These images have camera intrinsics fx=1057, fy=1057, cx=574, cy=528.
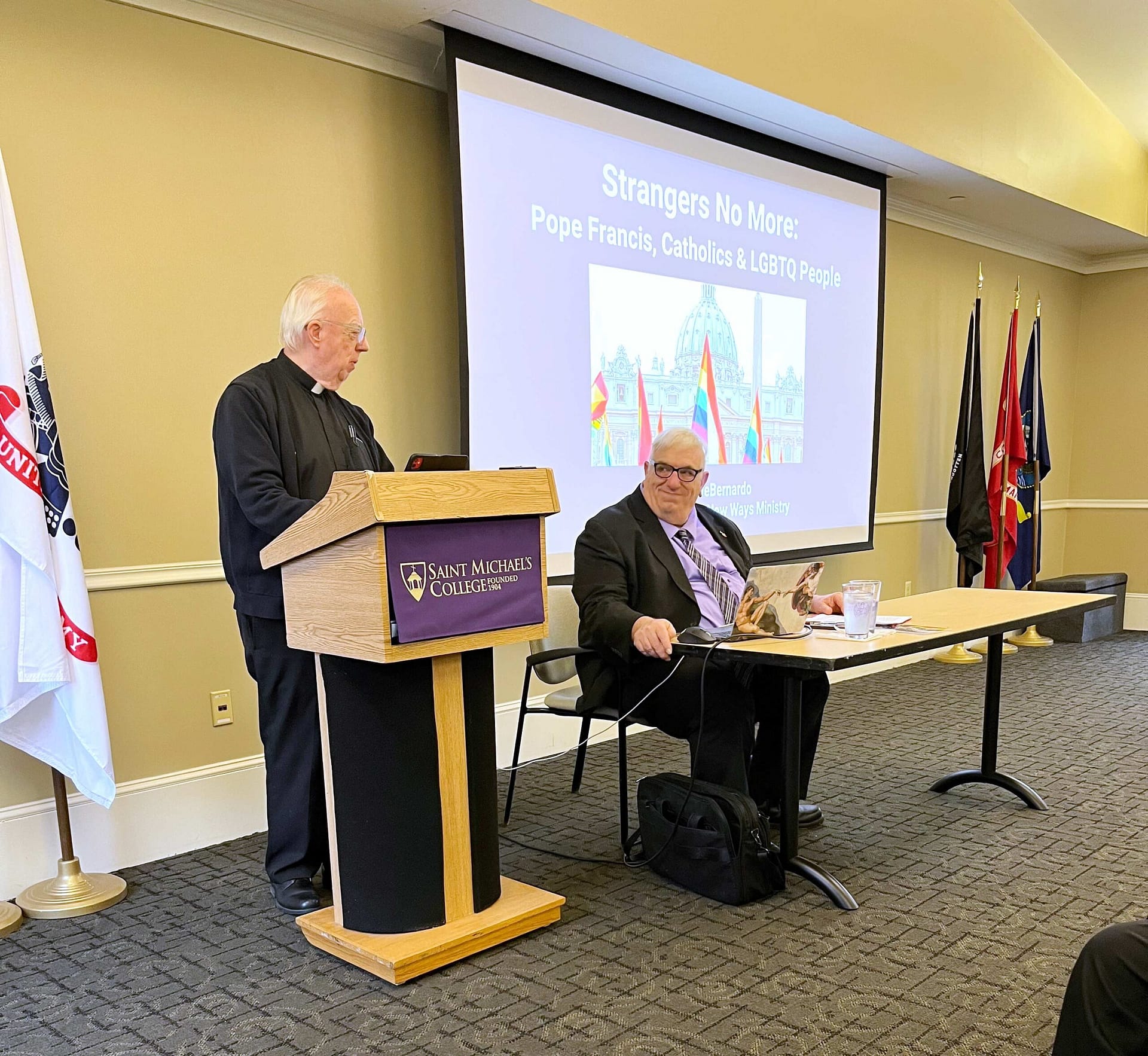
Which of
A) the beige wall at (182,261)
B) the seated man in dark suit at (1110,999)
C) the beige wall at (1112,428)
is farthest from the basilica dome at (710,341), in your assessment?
the beige wall at (1112,428)

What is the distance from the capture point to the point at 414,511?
2131mm

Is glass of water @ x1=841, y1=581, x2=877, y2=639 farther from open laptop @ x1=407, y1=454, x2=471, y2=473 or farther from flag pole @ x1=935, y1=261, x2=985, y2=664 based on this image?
flag pole @ x1=935, y1=261, x2=985, y2=664

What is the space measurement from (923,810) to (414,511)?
2190mm

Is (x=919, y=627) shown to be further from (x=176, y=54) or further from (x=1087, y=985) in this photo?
(x=176, y=54)

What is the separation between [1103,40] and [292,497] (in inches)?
219

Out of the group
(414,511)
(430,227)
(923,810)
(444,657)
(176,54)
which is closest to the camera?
(414,511)

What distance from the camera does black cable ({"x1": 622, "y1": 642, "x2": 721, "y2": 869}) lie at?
261cm

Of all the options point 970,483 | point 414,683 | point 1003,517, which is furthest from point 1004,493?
point 414,683

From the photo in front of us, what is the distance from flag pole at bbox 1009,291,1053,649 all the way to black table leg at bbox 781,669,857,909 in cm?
467

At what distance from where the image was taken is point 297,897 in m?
2.63

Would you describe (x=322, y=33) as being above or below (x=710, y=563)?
above

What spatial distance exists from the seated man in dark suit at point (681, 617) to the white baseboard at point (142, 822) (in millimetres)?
1190

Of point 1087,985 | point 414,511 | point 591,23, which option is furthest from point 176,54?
point 1087,985

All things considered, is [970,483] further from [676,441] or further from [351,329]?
[351,329]
